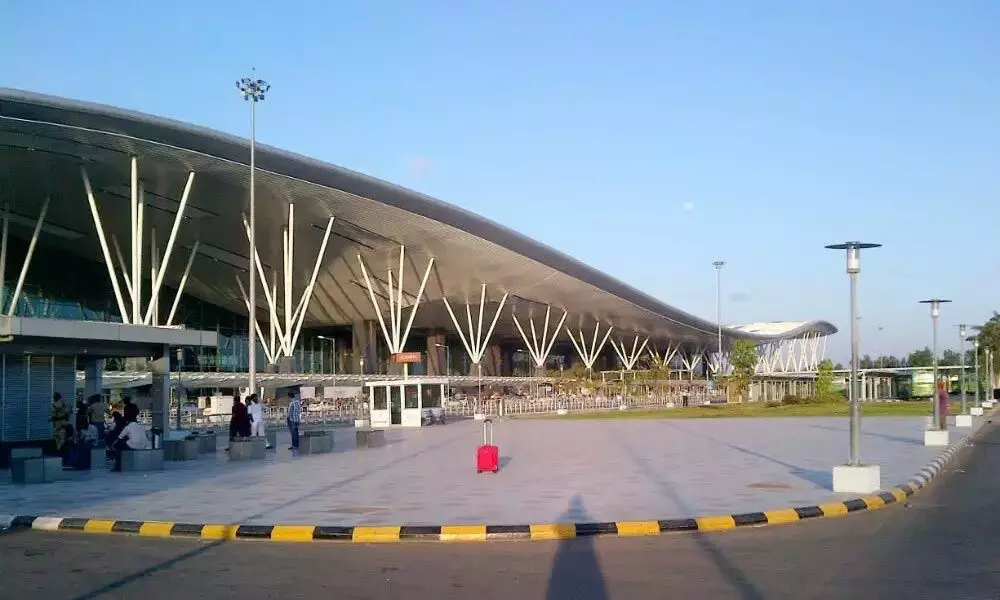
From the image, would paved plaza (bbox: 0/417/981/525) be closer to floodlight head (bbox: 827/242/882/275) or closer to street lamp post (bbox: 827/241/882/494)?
street lamp post (bbox: 827/241/882/494)

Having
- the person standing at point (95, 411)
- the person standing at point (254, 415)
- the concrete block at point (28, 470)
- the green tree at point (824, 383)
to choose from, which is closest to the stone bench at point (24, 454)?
the concrete block at point (28, 470)

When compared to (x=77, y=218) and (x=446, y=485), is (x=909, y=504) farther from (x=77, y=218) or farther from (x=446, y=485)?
(x=77, y=218)

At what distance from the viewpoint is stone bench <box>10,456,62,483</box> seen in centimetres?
1917

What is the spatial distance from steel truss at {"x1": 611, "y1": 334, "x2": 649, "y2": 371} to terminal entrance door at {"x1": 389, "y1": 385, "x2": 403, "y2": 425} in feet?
183

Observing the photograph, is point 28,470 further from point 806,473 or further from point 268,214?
point 268,214

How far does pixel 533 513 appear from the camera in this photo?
1346 cm

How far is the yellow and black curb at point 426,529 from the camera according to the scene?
39.2ft

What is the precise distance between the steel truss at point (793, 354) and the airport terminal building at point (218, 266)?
49508 millimetres

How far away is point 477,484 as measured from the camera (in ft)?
58.0

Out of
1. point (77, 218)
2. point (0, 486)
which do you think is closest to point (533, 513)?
point (0, 486)

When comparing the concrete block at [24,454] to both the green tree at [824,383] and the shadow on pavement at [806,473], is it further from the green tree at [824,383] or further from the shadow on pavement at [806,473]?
the green tree at [824,383]

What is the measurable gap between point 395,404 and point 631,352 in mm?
65490

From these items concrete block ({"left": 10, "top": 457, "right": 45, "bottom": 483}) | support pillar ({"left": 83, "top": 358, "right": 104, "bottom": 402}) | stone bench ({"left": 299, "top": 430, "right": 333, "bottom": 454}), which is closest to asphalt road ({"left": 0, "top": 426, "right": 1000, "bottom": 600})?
concrete block ({"left": 10, "top": 457, "right": 45, "bottom": 483})

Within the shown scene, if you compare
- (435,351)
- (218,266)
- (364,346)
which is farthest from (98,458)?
(435,351)
